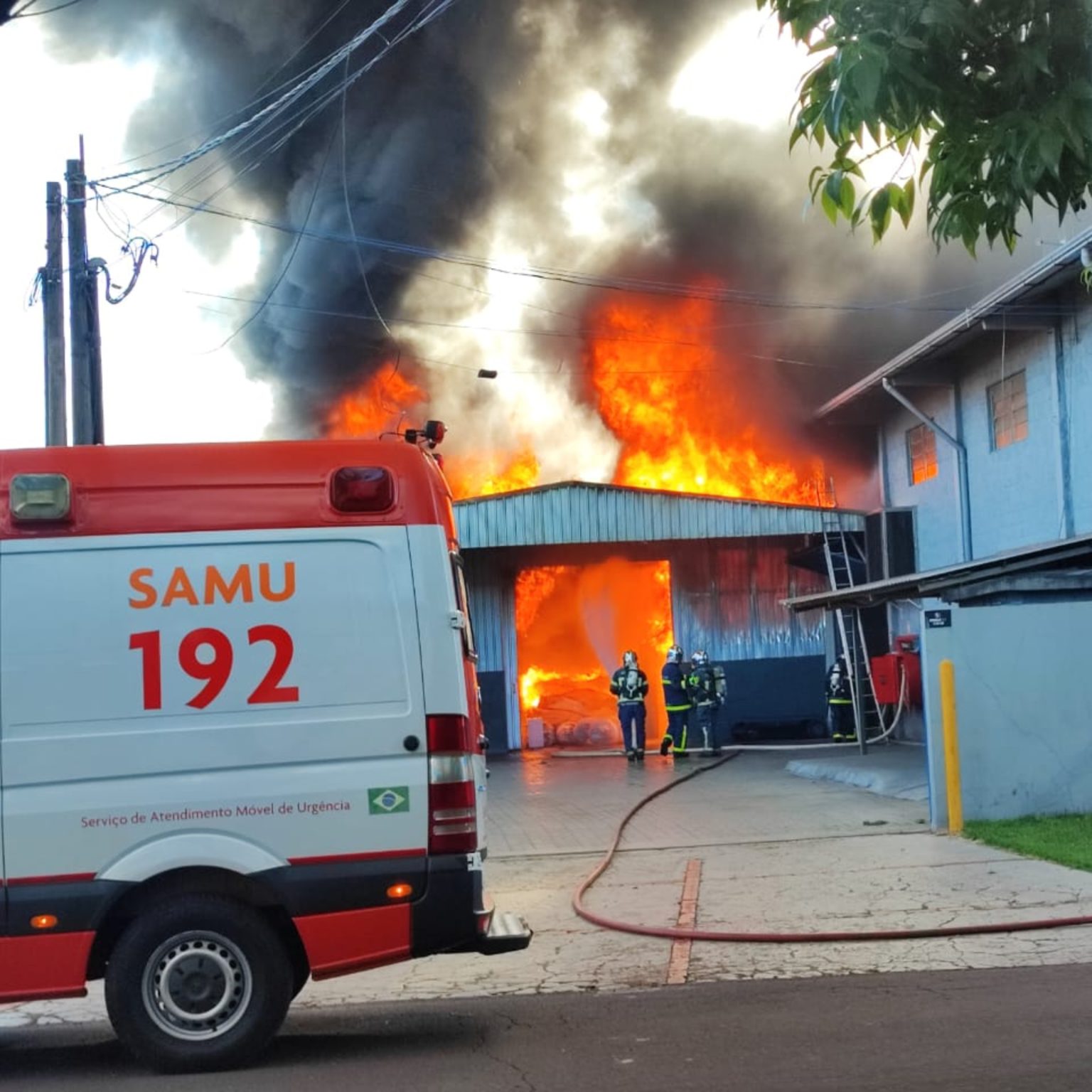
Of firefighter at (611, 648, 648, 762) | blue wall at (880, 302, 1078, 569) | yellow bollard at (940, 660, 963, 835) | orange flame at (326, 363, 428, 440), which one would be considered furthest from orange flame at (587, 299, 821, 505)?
yellow bollard at (940, 660, 963, 835)

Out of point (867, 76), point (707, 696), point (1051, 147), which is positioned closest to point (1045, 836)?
point (1051, 147)

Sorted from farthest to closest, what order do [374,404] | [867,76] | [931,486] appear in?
[374,404], [931,486], [867,76]

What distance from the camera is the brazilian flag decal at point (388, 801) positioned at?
5027mm

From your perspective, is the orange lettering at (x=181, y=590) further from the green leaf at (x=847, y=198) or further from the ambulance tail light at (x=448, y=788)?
the green leaf at (x=847, y=198)

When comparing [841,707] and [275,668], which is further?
[841,707]

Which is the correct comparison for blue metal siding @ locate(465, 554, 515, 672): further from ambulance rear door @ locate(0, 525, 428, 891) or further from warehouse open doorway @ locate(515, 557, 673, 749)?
ambulance rear door @ locate(0, 525, 428, 891)

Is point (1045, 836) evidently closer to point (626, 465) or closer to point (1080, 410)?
point (1080, 410)

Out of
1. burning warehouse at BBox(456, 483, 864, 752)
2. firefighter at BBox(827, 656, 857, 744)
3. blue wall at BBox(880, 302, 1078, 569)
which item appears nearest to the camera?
blue wall at BBox(880, 302, 1078, 569)

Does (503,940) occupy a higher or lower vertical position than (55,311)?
lower

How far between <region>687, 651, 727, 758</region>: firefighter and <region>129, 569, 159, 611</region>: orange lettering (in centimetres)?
1484

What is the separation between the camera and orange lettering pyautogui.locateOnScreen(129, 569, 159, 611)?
16.6 ft

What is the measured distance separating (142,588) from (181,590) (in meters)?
0.14

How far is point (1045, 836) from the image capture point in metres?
9.50

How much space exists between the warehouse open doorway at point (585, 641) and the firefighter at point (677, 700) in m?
3.29
